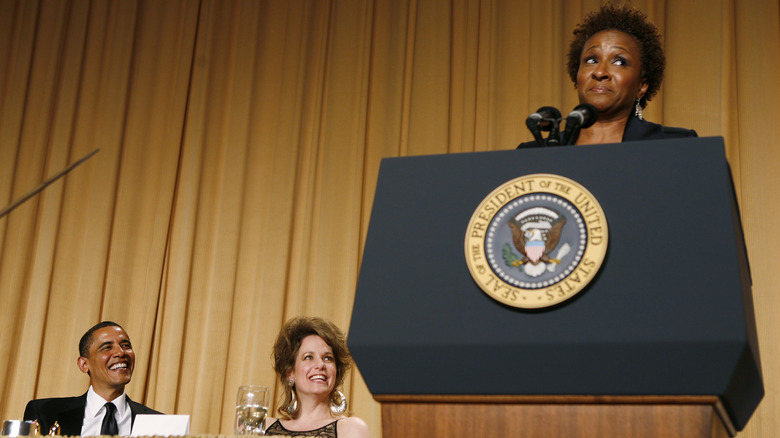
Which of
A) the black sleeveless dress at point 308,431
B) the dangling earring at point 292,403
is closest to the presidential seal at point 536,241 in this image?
the black sleeveless dress at point 308,431

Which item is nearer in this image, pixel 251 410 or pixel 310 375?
pixel 251 410

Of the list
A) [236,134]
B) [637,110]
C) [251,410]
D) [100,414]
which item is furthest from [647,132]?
[236,134]

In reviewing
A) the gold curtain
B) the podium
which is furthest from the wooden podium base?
the gold curtain

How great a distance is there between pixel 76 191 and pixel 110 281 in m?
0.61

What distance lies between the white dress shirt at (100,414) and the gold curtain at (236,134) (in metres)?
0.77

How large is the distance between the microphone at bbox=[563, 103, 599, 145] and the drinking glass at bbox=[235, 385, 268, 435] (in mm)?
1041

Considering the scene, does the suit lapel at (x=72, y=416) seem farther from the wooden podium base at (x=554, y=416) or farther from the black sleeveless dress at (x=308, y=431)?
the wooden podium base at (x=554, y=416)

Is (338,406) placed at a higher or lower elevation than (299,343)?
lower

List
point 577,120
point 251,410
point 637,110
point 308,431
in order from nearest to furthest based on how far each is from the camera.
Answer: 1. point 577,120
2. point 637,110
3. point 251,410
4. point 308,431

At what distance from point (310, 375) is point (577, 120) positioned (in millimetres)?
2328

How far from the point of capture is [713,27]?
394 cm

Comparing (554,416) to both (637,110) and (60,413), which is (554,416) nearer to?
(637,110)

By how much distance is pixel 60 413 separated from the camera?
3434 mm

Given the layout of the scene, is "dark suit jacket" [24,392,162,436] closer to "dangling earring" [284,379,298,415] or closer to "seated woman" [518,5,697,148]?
"dangling earring" [284,379,298,415]
